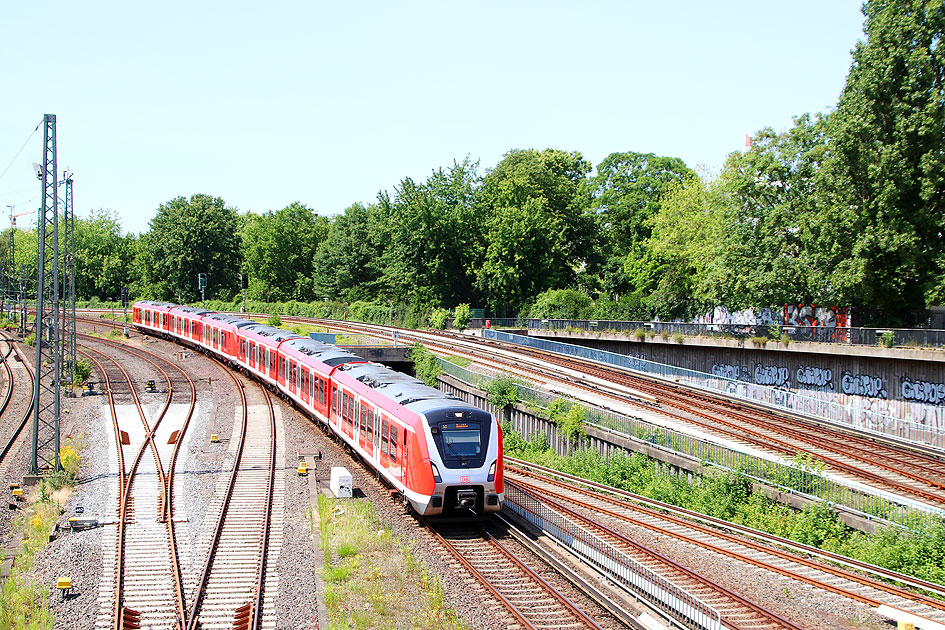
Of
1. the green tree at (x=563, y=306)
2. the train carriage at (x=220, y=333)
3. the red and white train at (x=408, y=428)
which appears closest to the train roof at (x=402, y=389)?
the red and white train at (x=408, y=428)

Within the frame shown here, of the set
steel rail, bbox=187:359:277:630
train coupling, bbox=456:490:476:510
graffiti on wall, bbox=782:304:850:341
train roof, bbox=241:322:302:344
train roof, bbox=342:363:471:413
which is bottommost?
steel rail, bbox=187:359:277:630

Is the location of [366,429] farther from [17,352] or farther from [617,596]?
[17,352]

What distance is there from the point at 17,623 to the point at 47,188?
15.1 metres

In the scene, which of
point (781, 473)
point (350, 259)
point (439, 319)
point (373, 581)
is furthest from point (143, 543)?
point (350, 259)

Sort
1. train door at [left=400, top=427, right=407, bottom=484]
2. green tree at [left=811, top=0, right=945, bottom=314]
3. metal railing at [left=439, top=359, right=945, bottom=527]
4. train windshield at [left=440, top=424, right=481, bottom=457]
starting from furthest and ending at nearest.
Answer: green tree at [left=811, top=0, right=945, bottom=314]
train door at [left=400, top=427, right=407, bottom=484]
train windshield at [left=440, top=424, right=481, bottom=457]
metal railing at [left=439, top=359, right=945, bottom=527]

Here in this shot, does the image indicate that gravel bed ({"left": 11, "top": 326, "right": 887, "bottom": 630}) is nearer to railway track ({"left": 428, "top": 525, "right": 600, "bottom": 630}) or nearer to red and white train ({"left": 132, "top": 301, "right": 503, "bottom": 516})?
railway track ({"left": 428, "top": 525, "right": 600, "bottom": 630})

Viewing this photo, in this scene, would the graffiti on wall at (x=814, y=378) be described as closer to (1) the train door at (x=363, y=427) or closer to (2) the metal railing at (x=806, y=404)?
(2) the metal railing at (x=806, y=404)

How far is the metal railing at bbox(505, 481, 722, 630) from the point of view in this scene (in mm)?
12242

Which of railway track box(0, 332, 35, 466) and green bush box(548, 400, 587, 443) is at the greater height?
green bush box(548, 400, 587, 443)

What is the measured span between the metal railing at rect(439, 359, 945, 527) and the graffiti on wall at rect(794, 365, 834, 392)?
1408 centimetres

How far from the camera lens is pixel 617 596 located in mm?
13852

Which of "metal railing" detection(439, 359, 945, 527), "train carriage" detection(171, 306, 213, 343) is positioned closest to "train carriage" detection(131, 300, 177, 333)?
"train carriage" detection(171, 306, 213, 343)

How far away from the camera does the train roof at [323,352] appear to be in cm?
2812

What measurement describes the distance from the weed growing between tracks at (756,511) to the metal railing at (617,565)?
15.9ft
